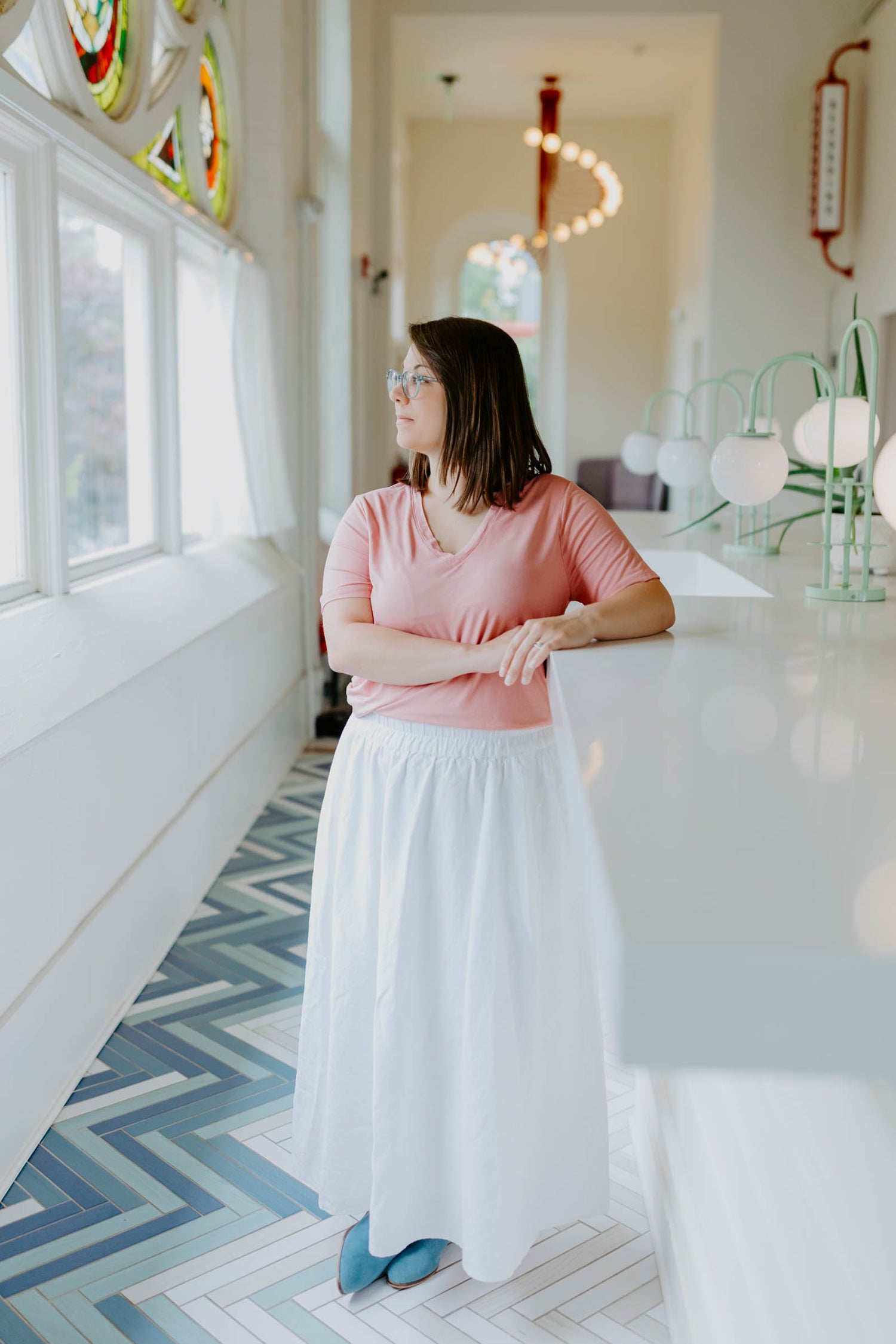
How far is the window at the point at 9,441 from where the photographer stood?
2.76m

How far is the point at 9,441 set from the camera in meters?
2.86

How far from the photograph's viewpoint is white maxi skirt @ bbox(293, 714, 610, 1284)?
1.79 meters

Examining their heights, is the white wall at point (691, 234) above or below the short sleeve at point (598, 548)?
above

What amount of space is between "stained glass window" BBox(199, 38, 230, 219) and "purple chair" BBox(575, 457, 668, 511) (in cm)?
639

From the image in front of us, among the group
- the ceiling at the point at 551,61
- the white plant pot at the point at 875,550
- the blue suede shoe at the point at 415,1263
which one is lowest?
the blue suede shoe at the point at 415,1263

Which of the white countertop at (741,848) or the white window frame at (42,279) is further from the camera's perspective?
the white window frame at (42,279)

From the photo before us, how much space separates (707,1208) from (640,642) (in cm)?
77

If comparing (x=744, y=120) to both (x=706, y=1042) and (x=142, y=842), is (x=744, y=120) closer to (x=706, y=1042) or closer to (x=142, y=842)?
(x=142, y=842)

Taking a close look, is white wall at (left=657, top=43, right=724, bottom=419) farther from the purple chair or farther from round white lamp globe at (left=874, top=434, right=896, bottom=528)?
round white lamp globe at (left=874, top=434, right=896, bottom=528)

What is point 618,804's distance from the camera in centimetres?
88

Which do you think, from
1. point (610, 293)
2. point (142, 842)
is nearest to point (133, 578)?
point (142, 842)

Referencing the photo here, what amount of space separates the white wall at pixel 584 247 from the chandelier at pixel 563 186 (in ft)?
4.23

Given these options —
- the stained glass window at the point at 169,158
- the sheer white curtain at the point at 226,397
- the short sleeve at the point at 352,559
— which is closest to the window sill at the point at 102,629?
the sheer white curtain at the point at 226,397

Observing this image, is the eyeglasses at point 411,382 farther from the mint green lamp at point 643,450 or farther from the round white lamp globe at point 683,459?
the mint green lamp at point 643,450
